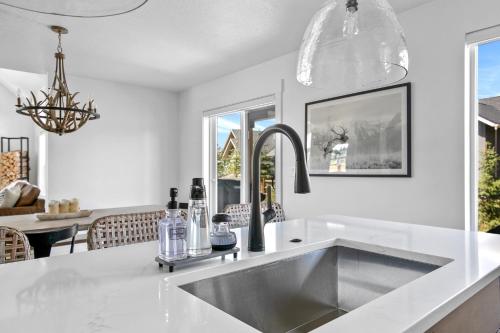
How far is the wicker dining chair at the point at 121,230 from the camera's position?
4.26 feet

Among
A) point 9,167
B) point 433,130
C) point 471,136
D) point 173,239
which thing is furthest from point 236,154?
point 9,167

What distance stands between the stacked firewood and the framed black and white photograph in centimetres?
650

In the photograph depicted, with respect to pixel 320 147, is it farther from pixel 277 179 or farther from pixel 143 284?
pixel 143 284

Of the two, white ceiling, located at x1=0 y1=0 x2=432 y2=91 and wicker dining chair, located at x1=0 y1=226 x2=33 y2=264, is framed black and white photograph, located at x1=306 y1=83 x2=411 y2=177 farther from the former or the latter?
wicker dining chair, located at x1=0 y1=226 x2=33 y2=264

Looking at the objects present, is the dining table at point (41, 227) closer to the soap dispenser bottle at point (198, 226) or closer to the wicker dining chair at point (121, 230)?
the wicker dining chair at point (121, 230)

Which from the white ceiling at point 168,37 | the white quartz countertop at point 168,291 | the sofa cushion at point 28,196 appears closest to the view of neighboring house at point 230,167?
the white ceiling at point 168,37

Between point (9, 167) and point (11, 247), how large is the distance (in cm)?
710

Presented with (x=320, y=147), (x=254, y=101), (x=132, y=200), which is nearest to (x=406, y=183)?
(x=320, y=147)

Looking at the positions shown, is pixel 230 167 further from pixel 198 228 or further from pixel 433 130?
pixel 198 228

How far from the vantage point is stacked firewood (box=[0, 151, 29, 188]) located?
22.5 ft

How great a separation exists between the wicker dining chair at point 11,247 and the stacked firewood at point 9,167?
703 centimetres

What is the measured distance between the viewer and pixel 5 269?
3.04 ft

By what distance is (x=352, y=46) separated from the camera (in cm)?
122

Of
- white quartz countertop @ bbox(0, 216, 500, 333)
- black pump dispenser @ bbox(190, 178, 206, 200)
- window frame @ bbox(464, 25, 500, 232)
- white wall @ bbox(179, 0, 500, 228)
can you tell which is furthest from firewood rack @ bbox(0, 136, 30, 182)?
window frame @ bbox(464, 25, 500, 232)
